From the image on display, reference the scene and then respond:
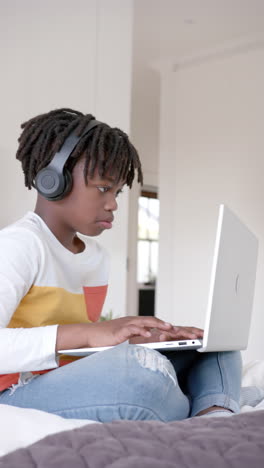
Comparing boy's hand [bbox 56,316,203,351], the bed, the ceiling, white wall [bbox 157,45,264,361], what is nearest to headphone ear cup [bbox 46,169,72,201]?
boy's hand [bbox 56,316,203,351]

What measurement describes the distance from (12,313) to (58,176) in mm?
328

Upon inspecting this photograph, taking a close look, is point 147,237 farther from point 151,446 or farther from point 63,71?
point 151,446

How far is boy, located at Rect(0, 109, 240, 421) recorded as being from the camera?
98cm

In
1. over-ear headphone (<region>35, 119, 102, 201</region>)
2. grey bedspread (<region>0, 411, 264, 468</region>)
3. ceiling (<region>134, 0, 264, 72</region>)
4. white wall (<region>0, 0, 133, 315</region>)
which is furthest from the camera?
ceiling (<region>134, 0, 264, 72</region>)

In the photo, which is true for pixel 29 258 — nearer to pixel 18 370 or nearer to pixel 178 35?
pixel 18 370

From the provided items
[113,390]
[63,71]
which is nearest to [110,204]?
[113,390]

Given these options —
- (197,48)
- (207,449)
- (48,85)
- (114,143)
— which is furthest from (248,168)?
(207,449)

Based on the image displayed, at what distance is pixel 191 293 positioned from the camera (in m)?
4.57

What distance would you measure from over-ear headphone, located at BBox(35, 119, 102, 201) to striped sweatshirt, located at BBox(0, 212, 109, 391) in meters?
0.08

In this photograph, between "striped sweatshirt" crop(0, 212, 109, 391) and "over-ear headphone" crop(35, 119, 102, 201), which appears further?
"over-ear headphone" crop(35, 119, 102, 201)

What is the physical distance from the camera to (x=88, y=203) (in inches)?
52.4

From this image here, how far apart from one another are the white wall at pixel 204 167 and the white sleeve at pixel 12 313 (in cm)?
319

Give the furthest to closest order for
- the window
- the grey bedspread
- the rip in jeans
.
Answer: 1. the window
2. the rip in jeans
3. the grey bedspread

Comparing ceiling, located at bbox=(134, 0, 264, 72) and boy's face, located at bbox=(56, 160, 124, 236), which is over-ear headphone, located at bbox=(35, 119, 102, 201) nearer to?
boy's face, located at bbox=(56, 160, 124, 236)
